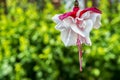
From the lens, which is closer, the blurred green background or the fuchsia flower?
the fuchsia flower

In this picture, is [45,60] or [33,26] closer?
[45,60]

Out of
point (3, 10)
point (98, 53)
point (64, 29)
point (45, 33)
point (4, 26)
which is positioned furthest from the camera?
point (3, 10)

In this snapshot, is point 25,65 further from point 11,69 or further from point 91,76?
point 91,76

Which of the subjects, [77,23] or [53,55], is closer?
[77,23]

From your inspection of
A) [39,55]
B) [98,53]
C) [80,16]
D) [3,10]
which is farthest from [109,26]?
[80,16]

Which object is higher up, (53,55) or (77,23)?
(77,23)

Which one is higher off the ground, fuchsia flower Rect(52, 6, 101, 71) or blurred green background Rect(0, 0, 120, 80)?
fuchsia flower Rect(52, 6, 101, 71)

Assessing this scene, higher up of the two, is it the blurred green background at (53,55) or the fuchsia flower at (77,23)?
the fuchsia flower at (77,23)

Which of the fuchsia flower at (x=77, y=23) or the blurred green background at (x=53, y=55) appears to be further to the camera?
the blurred green background at (x=53, y=55)
